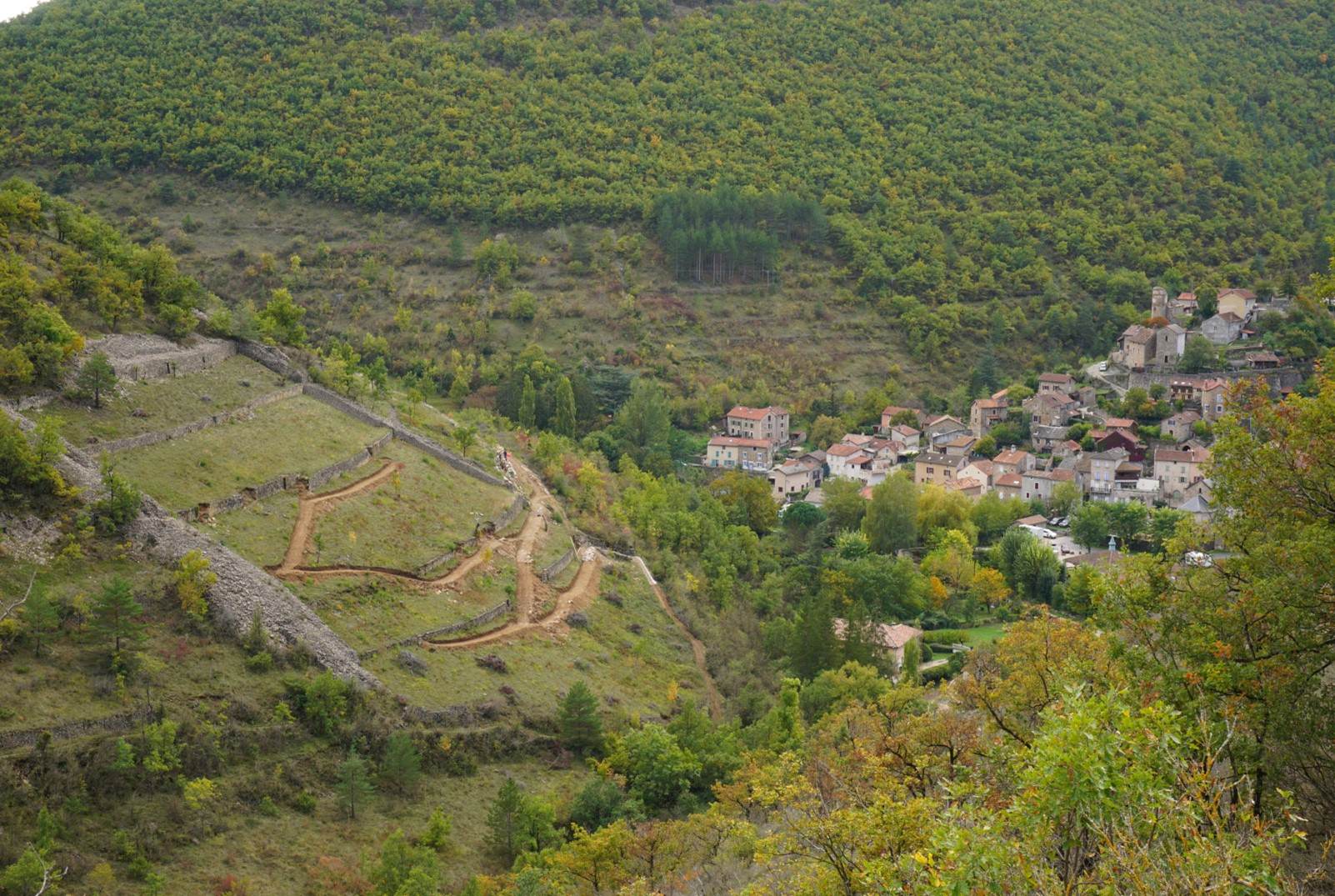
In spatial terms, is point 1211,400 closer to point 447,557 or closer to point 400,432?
point 400,432

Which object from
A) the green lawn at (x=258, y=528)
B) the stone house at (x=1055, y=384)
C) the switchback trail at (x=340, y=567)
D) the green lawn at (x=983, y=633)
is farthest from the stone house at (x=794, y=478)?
the green lawn at (x=258, y=528)

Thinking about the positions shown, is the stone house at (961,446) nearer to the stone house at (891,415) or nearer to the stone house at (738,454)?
the stone house at (891,415)

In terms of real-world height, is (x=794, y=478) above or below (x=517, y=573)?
below

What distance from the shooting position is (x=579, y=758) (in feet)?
112

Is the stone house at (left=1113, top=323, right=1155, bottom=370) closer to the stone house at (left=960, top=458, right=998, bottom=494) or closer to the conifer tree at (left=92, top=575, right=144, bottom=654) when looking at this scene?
the stone house at (left=960, top=458, right=998, bottom=494)

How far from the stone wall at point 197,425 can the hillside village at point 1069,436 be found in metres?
31.7

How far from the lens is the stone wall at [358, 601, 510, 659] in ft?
109

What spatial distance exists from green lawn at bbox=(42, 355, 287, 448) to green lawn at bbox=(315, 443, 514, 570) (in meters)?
4.74

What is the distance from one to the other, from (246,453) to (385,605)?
7245 millimetres

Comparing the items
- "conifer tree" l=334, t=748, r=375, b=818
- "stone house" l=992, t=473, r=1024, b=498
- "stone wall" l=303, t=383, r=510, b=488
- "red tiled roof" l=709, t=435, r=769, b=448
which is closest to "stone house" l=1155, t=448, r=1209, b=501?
"stone house" l=992, t=473, r=1024, b=498

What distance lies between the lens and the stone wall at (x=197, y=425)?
35.5 m

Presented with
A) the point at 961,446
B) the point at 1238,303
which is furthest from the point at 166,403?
the point at 1238,303

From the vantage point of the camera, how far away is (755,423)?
7506 cm

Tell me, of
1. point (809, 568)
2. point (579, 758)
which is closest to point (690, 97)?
point (809, 568)
